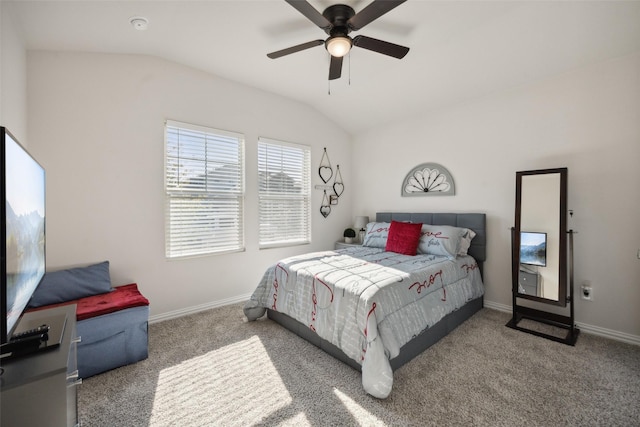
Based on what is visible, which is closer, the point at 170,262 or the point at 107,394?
the point at 107,394

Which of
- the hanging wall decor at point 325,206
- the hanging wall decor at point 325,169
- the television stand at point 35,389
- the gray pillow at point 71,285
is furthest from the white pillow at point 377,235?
the television stand at point 35,389

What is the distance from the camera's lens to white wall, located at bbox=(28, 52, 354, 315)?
7.98 ft

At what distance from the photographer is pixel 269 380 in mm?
1981

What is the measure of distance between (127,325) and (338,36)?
2.73m

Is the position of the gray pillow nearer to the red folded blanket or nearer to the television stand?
the red folded blanket

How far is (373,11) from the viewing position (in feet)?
5.80

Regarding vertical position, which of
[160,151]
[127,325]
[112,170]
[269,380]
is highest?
[160,151]

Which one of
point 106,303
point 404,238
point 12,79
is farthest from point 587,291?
point 12,79

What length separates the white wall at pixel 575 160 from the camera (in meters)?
2.48

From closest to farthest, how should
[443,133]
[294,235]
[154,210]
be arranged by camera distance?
[154,210]
[443,133]
[294,235]

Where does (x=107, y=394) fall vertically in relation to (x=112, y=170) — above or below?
below

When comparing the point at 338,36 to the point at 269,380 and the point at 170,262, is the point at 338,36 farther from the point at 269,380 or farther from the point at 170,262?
the point at 170,262

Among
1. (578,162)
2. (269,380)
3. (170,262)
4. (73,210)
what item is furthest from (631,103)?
(73,210)

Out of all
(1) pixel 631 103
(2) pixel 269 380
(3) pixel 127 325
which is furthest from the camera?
(1) pixel 631 103
